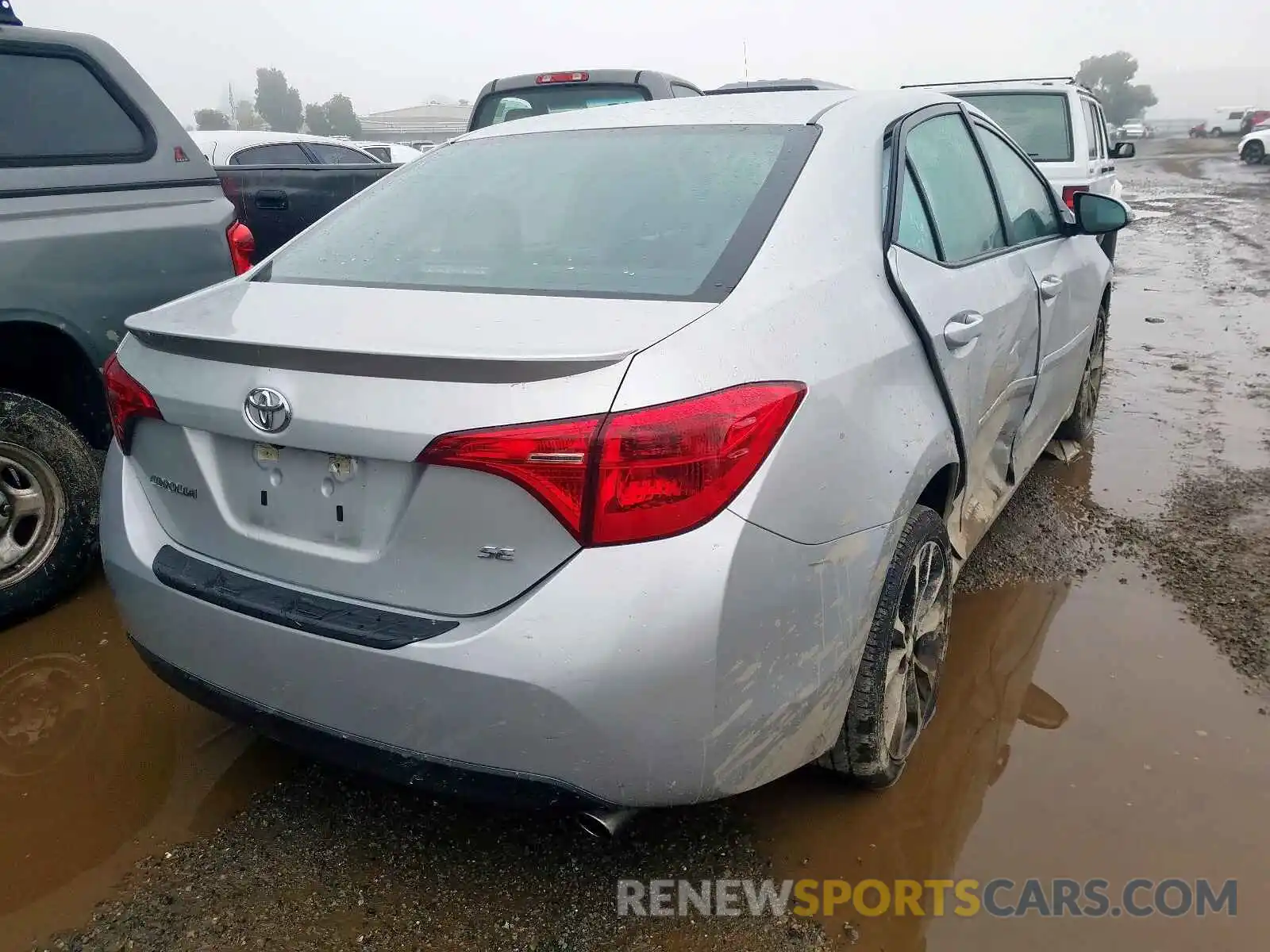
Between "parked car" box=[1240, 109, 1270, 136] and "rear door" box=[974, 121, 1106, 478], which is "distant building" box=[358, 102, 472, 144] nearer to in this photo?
"parked car" box=[1240, 109, 1270, 136]

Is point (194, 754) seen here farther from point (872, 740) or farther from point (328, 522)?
point (872, 740)

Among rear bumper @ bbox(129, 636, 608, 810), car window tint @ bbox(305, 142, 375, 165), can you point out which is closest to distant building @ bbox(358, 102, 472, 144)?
car window tint @ bbox(305, 142, 375, 165)

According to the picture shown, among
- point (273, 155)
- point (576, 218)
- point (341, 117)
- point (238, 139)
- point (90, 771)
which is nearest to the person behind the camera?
point (576, 218)

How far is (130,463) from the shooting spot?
213cm

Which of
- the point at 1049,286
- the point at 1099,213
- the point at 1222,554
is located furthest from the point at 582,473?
the point at 1222,554

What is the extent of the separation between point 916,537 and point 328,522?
1.28m

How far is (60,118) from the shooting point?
3.44m

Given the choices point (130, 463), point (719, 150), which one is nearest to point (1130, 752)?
point (719, 150)

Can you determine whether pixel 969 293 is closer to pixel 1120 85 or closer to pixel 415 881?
pixel 415 881

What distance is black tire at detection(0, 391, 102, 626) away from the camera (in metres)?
3.14

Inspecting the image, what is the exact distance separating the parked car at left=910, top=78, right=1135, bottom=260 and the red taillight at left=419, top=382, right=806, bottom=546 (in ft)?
23.1

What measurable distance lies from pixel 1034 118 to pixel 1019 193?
208 inches

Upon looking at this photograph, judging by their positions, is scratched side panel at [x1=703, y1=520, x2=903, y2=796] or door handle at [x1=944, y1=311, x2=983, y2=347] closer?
scratched side panel at [x1=703, y1=520, x2=903, y2=796]

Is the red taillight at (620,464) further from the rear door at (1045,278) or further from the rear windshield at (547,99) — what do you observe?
the rear windshield at (547,99)
